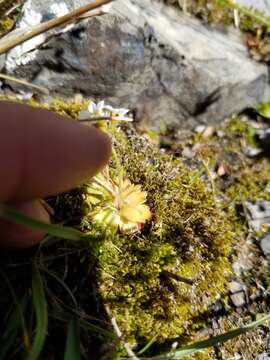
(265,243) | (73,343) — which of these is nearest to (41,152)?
(73,343)

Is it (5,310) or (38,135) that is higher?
(38,135)

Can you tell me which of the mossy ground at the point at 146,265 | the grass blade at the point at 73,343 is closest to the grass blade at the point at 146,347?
the mossy ground at the point at 146,265

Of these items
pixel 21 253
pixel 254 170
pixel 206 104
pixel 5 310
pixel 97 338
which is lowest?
pixel 97 338

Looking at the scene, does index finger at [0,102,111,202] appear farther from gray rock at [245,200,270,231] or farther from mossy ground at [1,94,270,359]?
gray rock at [245,200,270,231]

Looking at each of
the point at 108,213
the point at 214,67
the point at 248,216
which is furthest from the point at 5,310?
the point at 214,67

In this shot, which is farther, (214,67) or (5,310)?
(214,67)

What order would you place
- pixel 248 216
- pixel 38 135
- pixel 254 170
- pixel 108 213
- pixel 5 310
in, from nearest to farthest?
pixel 38 135
pixel 5 310
pixel 108 213
pixel 248 216
pixel 254 170

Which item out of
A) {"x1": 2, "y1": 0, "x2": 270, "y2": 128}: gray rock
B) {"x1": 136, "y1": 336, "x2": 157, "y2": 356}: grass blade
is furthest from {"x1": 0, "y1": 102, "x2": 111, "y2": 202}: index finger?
{"x1": 2, "y1": 0, "x2": 270, "y2": 128}: gray rock

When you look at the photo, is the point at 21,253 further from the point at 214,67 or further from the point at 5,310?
the point at 214,67
